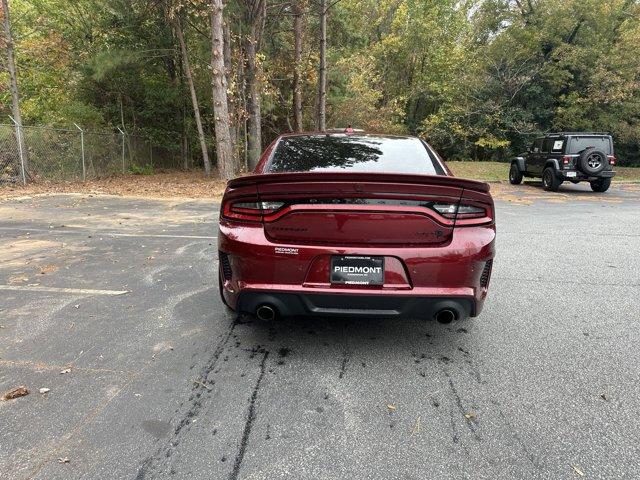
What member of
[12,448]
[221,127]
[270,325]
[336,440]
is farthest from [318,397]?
[221,127]

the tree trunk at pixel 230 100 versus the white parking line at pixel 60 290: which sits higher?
the tree trunk at pixel 230 100

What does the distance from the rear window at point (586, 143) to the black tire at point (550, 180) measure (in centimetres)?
88

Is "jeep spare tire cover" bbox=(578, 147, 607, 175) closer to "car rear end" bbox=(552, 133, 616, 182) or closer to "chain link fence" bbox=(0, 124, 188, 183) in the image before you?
"car rear end" bbox=(552, 133, 616, 182)

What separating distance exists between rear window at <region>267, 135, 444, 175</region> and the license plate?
79 cm

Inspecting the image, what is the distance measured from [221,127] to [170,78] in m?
11.1

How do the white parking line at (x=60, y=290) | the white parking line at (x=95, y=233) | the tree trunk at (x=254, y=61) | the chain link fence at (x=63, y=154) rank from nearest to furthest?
the white parking line at (x=60, y=290) < the white parking line at (x=95, y=233) < the chain link fence at (x=63, y=154) < the tree trunk at (x=254, y=61)

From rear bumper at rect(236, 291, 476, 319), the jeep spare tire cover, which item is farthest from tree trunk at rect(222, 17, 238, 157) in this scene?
rear bumper at rect(236, 291, 476, 319)

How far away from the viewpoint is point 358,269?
2.78 metres

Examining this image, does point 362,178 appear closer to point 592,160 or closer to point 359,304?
point 359,304

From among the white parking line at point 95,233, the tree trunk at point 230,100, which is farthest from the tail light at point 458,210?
the tree trunk at point 230,100

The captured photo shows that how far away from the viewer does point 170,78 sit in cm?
2248

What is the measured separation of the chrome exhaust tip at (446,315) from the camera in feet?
9.27

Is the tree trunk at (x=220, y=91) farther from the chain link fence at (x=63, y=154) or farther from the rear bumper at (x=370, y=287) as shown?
the rear bumper at (x=370, y=287)

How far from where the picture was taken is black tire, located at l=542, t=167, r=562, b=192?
1403 centimetres
